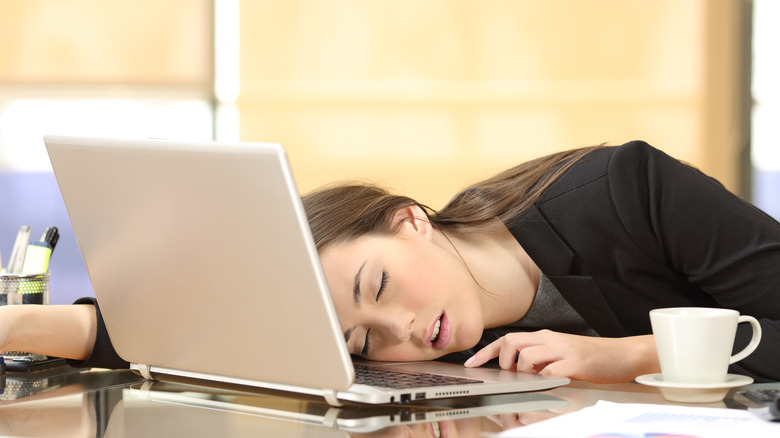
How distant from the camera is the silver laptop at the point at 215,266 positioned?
0.69 metres

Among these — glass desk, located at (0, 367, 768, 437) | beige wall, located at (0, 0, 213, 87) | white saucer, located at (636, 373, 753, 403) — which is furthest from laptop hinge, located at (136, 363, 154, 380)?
beige wall, located at (0, 0, 213, 87)

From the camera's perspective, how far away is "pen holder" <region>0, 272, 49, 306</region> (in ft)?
3.67

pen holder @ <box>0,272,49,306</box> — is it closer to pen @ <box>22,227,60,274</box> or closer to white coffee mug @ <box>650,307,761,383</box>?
pen @ <box>22,227,60,274</box>

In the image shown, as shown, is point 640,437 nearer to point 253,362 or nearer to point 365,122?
point 253,362

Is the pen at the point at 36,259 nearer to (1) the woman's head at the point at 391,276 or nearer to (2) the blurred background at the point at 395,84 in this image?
(1) the woman's head at the point at 391,276

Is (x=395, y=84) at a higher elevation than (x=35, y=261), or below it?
higher

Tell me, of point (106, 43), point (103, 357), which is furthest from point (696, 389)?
point (106, 43)

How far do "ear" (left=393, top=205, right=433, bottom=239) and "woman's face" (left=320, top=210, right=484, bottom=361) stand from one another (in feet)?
0.12

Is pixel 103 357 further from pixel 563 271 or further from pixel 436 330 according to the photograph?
pixel 563 271

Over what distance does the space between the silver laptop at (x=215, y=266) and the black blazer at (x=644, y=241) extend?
39cm

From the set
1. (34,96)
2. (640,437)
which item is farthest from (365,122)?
(640,437)

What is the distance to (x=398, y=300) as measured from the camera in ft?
3.24

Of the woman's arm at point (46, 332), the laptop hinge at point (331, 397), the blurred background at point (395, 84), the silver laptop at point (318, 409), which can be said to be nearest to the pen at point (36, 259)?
the woman's arm at point (46, 332)

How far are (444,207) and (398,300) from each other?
390mm
